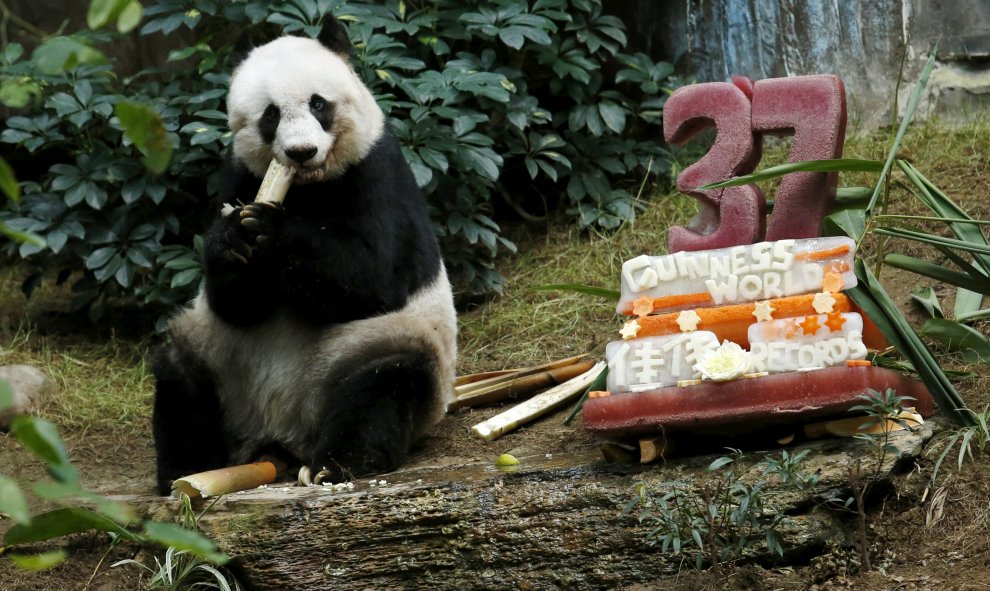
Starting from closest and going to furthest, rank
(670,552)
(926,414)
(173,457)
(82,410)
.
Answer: (670,552)
(926,414)
(173,457)
(82,410)

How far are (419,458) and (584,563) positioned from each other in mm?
1286

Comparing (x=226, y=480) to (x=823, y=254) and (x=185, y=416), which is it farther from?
(x=823, y=254)

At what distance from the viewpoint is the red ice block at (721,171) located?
3.90 metres

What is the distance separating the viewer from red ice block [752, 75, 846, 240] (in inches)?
151

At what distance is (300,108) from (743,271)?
185 cm

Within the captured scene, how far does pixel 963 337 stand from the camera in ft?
13.2

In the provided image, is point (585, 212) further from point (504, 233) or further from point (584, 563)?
point (584, 563)

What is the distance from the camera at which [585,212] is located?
6.89m

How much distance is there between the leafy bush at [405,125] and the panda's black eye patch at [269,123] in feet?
5.45

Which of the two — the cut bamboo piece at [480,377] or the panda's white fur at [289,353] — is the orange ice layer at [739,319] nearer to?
the panda's white fur at [289,353]

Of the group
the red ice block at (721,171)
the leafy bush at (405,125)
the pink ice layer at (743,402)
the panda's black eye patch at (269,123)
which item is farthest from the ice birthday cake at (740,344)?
the leafy bush at (405,125)

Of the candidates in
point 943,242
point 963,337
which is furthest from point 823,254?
point 963,337

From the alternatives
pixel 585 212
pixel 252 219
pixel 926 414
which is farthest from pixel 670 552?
pixel 585 212

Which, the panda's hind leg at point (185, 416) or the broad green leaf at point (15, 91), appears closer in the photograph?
the broad green leaf at point (15, 91)
